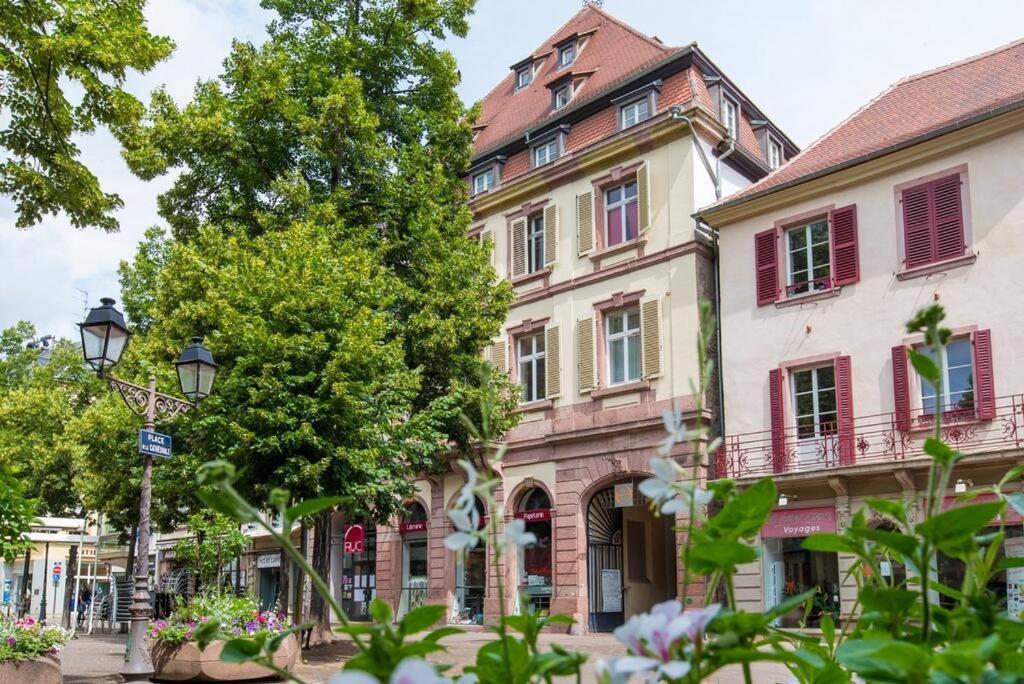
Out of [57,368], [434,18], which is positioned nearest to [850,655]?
[434,18]

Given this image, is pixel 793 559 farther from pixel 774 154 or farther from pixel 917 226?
pixel 774 154

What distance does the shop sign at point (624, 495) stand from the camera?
885 inches

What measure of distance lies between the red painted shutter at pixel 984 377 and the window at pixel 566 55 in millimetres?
14946

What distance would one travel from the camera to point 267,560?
3581 centimetres

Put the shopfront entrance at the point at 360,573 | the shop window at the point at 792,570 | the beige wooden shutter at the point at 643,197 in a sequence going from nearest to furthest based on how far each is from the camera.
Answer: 1. the shop window at the point at 792,570
2. the beige wooden shutter at the point at 643,197
3. the shopfront entrance at the point at 360,573

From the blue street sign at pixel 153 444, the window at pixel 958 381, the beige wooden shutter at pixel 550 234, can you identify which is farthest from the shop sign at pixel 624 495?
the blue street sign at pixel 153 444

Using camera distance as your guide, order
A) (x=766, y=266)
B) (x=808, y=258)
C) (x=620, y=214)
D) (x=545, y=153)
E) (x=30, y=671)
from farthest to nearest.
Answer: (x=545, y=153), (x=620, y=214), (x=766, y=266), (x=808, y=258), (x=30, y=671)

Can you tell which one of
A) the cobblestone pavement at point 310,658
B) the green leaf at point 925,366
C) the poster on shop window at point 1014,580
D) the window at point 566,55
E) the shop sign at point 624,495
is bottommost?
the cobblestone pavement at point 310,658

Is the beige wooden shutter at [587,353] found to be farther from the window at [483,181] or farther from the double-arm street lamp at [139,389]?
the double-arm street lamp at [139,389]

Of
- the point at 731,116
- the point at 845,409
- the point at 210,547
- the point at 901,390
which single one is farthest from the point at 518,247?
the point at 210,547

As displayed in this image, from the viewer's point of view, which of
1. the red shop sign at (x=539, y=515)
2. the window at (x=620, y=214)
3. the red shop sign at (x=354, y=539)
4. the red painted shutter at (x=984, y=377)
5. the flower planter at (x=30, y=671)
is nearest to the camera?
the flower planter at (x=30, y=671)

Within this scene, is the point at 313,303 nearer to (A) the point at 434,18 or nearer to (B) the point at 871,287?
(A) the point at 434,18

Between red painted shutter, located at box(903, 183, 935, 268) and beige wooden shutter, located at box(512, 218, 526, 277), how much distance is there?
31.7 ft

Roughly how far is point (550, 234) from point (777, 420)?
7.71m
